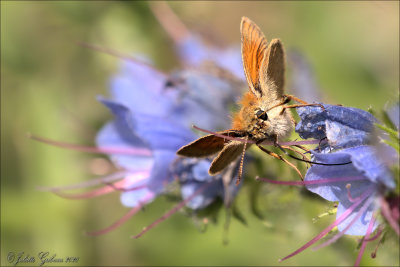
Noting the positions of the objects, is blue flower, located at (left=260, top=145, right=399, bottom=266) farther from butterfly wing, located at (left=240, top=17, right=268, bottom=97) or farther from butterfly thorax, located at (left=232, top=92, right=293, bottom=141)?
butterfly wing, located at (left=240, top=17, right=268, bottom=97)

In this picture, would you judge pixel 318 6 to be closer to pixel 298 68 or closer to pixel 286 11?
pixel 286 11

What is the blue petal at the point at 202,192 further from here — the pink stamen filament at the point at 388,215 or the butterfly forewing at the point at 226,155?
the pink stamen filament at the point at 388,215

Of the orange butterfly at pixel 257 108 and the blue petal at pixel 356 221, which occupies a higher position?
the orange butterfly at pixel 257 108

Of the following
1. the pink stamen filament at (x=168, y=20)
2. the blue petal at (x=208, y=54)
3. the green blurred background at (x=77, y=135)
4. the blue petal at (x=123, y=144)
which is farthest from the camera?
the pink stamen filament at (x=168, y=20)

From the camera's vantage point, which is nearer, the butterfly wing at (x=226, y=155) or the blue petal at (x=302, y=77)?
the butterfly wing at (x=226, y=155)

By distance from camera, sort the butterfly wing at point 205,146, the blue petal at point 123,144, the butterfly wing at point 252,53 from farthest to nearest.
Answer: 1. the blue petal at point 123,144
2. the butterfly wing at point 252,53
3. the butterfly wing at point 205,146

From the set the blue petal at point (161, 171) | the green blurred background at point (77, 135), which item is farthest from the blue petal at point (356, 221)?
the green blurred background at point (77, 135)

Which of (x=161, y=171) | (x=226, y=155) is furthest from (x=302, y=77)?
(x=226, y=155)
